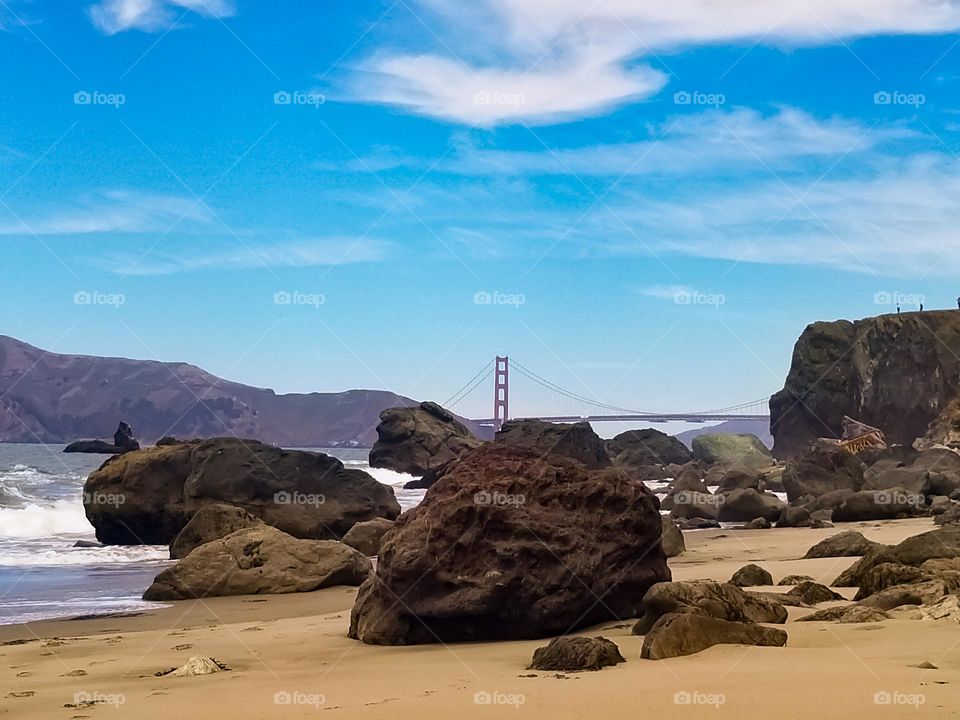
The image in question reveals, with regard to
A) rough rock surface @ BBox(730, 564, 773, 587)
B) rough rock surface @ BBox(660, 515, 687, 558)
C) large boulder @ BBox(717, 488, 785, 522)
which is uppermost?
rough rock surface @ BBox(730, 564, 773, 587)

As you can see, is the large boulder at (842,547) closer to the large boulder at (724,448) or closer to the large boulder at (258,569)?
the large boulder at (258,569)

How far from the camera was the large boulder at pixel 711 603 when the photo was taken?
6055 millimetres

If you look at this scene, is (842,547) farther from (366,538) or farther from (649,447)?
(649,447)

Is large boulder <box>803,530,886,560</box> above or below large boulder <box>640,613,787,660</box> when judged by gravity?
below

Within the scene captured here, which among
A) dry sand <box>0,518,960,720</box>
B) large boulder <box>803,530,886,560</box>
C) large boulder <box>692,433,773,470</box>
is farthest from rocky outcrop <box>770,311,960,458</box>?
dry sand <box>0,518,960,720</box>

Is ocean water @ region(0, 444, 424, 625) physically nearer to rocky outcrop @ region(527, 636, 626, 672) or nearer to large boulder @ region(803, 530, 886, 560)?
rocky outcrop @ region(527, 636, 626, 672)

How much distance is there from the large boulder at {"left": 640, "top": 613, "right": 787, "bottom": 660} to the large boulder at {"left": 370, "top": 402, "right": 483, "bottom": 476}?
151ft

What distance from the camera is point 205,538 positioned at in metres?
15.0

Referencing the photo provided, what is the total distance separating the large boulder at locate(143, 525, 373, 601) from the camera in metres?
11.1

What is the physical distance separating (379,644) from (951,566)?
406 cm

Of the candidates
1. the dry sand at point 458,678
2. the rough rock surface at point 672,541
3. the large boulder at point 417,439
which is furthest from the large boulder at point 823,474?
the large boulder at point 417,439

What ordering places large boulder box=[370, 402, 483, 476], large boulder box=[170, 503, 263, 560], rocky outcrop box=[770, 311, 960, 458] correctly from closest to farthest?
large boulder box=[170, 503, 263, 560], large boulder box=[370, 402, 483, 476], rocky outcrop box=[770, 311, 960, 458]

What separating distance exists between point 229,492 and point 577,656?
1424 cm

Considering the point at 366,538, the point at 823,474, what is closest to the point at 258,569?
the point at 366,538
